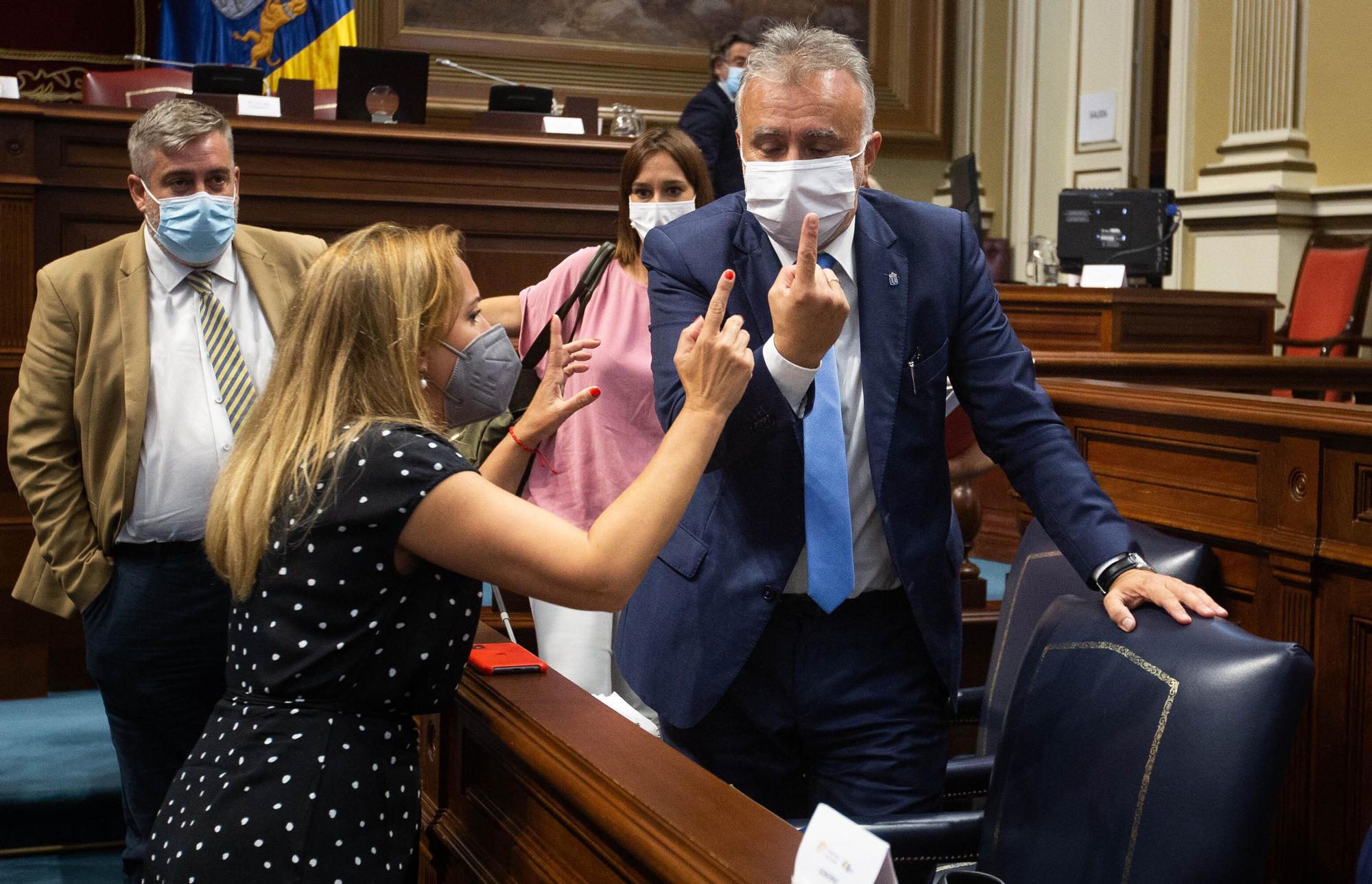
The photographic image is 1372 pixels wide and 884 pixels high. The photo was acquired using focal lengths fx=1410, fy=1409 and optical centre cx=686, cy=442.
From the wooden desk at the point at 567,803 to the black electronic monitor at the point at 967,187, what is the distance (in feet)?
15.2

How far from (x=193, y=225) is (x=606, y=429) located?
836 mm

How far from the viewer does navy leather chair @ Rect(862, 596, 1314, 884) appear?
1375 millimetres

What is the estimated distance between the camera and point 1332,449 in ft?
6.72

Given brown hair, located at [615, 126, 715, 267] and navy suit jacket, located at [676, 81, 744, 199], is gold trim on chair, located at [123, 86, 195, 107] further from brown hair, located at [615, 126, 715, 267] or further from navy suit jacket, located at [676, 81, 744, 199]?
brown hair, located at [615, 126, 715, 267]

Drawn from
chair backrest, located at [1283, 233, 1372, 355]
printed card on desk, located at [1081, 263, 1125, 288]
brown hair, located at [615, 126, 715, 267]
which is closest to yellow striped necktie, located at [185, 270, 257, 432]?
brown hair, located at [615, 126, 715, 267]

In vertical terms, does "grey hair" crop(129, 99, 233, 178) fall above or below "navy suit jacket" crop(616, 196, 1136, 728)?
above

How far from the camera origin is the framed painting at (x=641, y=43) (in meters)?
8.09

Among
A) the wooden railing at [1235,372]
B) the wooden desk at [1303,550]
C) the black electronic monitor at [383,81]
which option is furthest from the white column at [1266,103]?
the wooden desk at [1303,550]

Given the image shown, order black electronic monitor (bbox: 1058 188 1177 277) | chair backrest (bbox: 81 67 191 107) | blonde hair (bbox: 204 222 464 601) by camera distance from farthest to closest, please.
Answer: black electronic monitor (bbox: 1058 188 1177 277)
chair backrest (bbox: 81 67 191 107)
blonde hair (bbox: 204 222 464 601)

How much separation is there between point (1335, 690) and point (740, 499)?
982mm

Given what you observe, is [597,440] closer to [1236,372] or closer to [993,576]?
[1236,372]

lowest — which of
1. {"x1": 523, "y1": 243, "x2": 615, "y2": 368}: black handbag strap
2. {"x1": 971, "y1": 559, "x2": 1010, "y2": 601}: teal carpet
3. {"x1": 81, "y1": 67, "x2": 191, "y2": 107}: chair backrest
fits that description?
{"x1": 971, "y1": 559, "x2": 1010, "y2": 601}: teal carpet

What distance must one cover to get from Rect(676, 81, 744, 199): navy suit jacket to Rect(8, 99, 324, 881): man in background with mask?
3173mm

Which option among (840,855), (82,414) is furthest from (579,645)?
(840,855)
